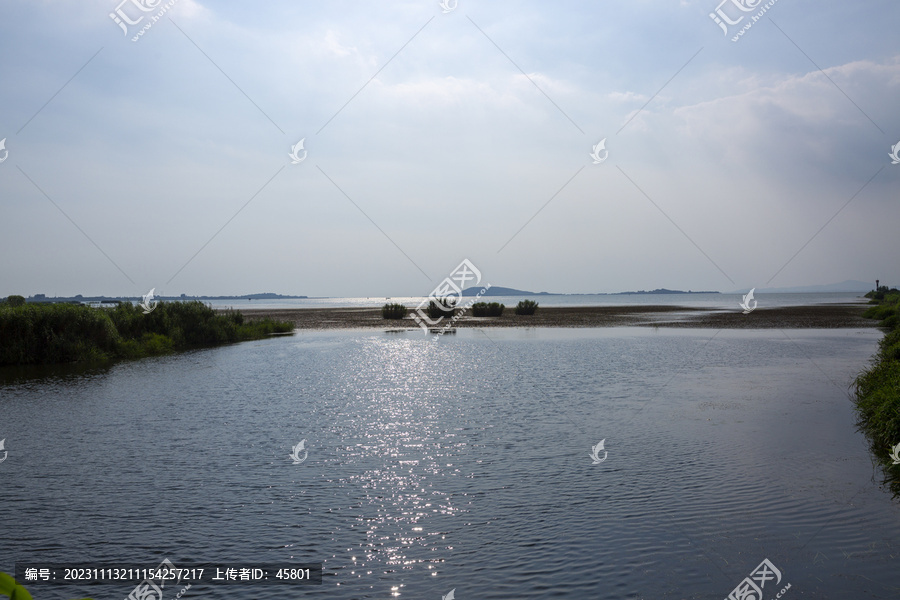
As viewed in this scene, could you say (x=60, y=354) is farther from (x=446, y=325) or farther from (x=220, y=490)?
(x=446, y=325)

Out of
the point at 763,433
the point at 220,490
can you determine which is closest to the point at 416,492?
the point at 220,490

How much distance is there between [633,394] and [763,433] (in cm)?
566

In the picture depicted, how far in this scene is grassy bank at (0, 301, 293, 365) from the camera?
3014 cm

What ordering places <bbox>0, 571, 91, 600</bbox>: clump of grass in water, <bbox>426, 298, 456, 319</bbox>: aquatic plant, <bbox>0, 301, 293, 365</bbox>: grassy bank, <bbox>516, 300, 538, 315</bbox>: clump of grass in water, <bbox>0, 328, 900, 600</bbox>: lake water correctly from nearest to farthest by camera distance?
<bbox>0, 571, 91, 600</bbox>: clump of grass in water → <bbox>0, 328, 900, 600</bbox>: lake water → <bbox>0, 301, 293, 365</bbox>: grassy bank → <bbox>426, 298, 456, 319</bbox>: aquatic plant → <bbox>516, 300, 538, 315</bbox>: clump of grass in water

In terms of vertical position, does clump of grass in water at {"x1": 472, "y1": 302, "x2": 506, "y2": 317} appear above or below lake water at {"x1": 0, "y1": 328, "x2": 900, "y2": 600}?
above

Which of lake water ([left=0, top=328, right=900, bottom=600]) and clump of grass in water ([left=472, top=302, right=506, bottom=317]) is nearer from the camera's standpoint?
lake water ([left=0, top=328, right=900, bottom=600])

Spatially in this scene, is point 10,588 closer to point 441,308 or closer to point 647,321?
point 647,321

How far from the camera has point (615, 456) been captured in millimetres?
12805
